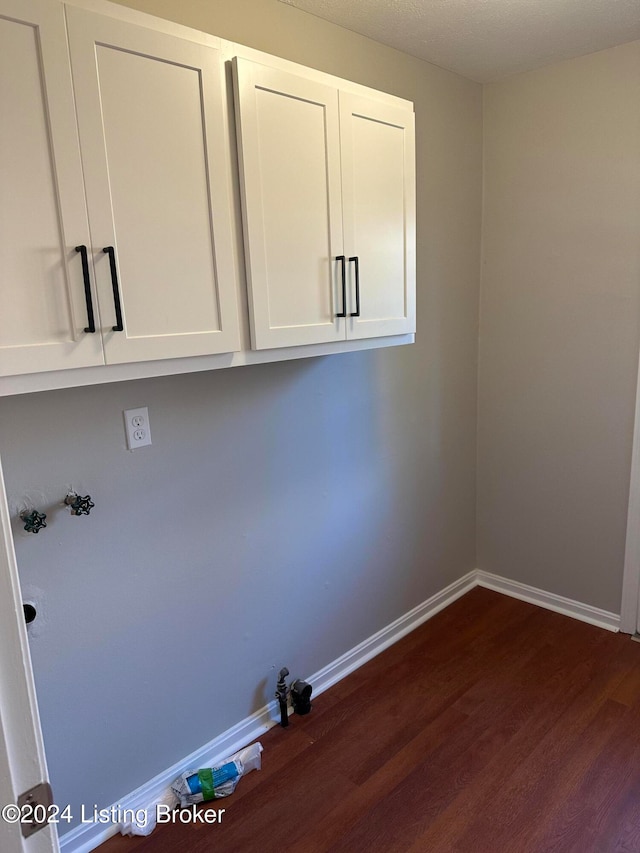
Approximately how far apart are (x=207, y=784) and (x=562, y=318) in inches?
92.3

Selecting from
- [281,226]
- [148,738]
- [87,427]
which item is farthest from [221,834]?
[281,226]

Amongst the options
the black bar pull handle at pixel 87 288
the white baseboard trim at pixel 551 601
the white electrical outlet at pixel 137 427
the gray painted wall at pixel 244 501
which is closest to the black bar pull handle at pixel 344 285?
the gray painted wall at pixel 244 501

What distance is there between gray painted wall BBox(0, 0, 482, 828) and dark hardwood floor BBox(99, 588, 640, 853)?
0.78 feet

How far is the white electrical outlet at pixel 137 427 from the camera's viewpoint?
1703 mm

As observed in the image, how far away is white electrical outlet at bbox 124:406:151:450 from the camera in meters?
1.70

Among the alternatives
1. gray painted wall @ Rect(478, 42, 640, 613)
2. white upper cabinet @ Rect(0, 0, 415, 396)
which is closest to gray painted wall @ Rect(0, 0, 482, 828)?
gray painted wall @ Rect(478, 42, 640, 613)

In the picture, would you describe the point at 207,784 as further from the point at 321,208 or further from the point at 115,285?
the point at 321,208

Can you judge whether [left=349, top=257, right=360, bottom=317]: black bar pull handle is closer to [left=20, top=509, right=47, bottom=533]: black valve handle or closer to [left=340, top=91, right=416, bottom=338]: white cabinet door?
[left=340, top=91, right=416, bottom=338]: white cabinet door

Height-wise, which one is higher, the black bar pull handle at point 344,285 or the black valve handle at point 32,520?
the black bar pull handle at point 344,285

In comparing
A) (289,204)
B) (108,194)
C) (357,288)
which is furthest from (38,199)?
(357,288)

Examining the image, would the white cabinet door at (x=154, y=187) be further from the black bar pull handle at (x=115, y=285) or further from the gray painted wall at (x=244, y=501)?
the gray painted wall at (x=244, y=501)

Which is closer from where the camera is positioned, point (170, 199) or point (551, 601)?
point (170, 199)

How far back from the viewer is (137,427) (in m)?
1.72

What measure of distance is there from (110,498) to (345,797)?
4.04 ft
